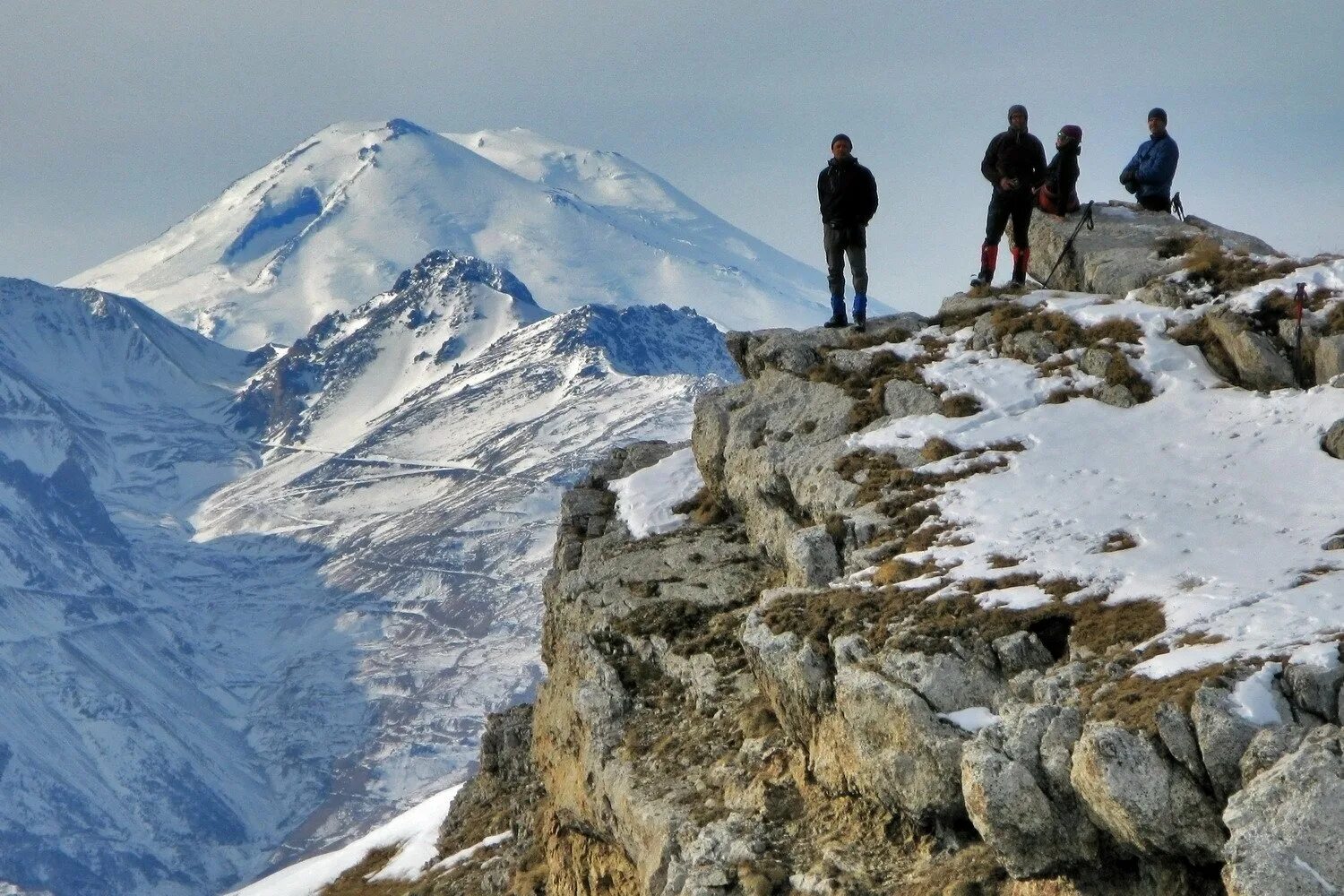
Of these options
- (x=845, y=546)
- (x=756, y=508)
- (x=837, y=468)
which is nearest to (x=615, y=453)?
(x=756, y=508)

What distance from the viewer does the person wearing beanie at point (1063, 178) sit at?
1467 inches

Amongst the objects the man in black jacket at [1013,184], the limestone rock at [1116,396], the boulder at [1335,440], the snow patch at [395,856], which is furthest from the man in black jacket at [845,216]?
the snow patch at [395,856]

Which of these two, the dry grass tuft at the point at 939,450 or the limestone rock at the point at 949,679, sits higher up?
the dry grass tuft at the point at 939,450

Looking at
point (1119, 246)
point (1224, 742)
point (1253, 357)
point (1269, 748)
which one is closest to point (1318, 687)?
point (1269, 748)

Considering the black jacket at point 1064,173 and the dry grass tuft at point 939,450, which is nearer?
the dry grass tuft at point 939,450

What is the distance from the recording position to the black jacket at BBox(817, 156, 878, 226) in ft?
109

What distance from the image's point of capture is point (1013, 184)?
34812 millimetres

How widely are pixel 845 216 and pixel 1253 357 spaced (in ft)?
31.5

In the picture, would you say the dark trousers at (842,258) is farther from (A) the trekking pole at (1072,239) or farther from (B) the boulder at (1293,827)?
(B) the boulder at (1293,827)

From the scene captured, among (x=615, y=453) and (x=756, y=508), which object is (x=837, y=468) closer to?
(x=756, y=508)

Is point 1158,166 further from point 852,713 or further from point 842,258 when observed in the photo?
point 852,713

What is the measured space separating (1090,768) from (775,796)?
6.38 meters

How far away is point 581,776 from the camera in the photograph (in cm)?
2736

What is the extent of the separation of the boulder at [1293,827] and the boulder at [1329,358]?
1242cm
